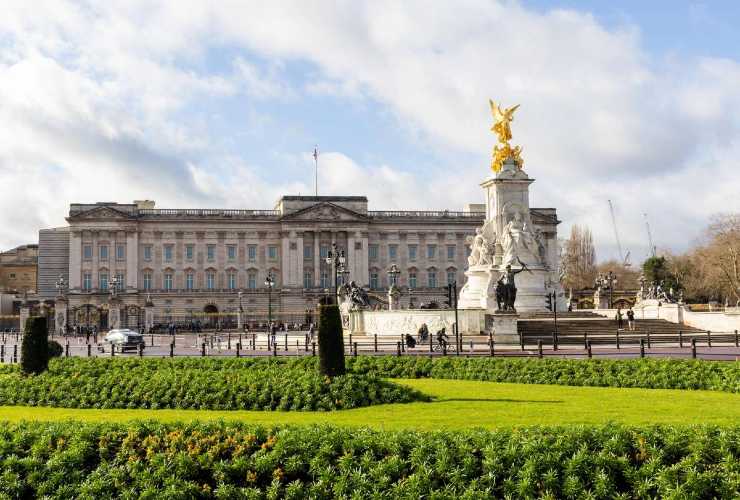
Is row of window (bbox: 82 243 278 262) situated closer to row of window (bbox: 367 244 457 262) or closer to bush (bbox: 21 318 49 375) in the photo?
row of window (bbox: 367 244 457 262)

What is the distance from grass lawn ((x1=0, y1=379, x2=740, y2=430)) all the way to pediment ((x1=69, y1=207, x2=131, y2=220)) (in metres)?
88.5

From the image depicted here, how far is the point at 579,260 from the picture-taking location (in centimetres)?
14388

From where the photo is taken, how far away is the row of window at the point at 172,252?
4126 inches

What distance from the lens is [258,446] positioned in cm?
1262

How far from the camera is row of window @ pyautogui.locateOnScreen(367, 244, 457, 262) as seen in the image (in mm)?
111938

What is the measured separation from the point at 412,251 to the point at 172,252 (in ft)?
103

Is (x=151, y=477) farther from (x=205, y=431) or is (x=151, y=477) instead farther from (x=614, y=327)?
(x=614, y=327)

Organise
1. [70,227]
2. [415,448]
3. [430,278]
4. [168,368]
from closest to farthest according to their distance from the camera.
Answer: [415,448] < [168,368] < [70,227] < [430,278]

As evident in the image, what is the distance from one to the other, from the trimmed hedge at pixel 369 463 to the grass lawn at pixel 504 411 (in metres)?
1.82

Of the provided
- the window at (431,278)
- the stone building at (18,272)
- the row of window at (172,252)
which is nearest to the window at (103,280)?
the row of window at (172,252)

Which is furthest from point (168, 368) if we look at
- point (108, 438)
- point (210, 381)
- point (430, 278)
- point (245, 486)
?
point (430, 278)

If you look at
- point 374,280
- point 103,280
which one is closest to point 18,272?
point 103,280

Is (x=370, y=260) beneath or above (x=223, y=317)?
above

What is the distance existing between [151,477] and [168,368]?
1241 centimetres
